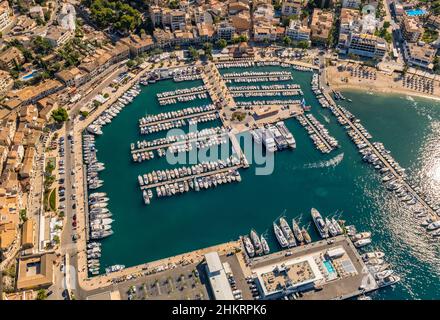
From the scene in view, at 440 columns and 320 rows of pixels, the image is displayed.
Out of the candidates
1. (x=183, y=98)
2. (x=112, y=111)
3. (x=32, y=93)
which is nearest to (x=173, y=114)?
(x=183, y=98)

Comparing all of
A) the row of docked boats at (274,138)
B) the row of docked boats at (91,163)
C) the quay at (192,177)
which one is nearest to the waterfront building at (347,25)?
the row of docked boats at (274,138)

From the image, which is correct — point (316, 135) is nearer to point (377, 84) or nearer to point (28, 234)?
point (377, 84)

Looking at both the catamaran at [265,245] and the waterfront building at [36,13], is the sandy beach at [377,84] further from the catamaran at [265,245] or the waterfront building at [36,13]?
the waterfront building at [36,13]

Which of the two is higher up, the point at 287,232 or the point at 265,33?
the point at 265,33

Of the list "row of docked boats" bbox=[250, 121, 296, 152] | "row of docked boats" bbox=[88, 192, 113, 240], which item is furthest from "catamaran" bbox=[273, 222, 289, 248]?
"row of docked boats" bbox=[88, 192, 113, 240]

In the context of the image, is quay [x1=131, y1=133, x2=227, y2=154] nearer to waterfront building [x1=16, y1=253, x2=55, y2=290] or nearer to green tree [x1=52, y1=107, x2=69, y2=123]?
green tree [x1=52, y1=107, x2=69, y2=123]

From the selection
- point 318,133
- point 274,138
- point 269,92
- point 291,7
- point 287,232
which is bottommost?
point 287,232
